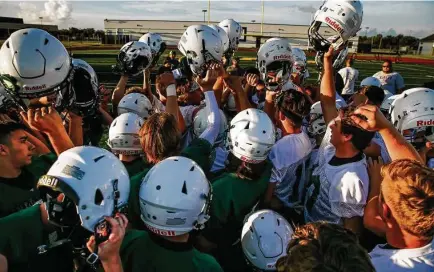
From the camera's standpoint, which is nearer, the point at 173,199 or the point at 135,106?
the point at 173,199

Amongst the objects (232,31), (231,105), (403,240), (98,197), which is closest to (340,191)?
(403,240)

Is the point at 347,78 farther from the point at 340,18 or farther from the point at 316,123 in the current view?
the point at 340,18

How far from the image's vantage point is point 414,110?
386 cm

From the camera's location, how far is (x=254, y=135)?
3.59 meters

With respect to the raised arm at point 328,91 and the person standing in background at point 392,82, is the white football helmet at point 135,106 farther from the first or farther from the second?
the person standing in background at point 392,82

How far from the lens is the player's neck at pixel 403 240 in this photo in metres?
2.26

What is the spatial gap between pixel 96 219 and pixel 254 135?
1757 mm

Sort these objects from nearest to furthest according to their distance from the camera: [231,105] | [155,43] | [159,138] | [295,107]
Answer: [159,138] < [295,107] < [231,105] < [155,43]

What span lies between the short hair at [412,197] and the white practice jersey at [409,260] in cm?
10

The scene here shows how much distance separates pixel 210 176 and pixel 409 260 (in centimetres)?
275

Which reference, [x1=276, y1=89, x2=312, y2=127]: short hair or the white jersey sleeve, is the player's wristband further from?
the white jersey sleeve

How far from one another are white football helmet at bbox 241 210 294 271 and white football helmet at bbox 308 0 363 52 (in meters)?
2.42

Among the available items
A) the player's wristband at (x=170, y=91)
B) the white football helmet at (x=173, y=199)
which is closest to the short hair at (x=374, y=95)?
the player's wristband at (x=170, y=91)

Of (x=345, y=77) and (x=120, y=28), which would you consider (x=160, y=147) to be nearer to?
(x=345, y=77)
